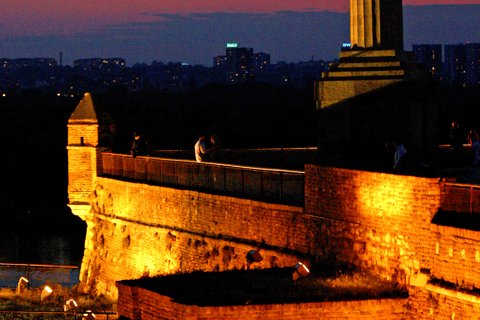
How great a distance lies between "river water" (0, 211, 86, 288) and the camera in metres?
29.4

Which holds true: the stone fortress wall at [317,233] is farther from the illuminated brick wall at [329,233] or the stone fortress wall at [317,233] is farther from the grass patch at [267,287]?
the grass patch at [267,287]

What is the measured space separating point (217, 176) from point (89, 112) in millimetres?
7955

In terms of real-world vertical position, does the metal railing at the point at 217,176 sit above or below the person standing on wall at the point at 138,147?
below

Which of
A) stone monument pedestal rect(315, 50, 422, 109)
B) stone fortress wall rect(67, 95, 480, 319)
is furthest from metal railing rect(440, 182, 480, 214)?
stone monument pedestal rect(315, 50, 422, 109)

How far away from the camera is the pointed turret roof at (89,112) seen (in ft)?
87.6

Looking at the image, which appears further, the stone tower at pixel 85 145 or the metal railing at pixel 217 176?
the stone tower at pixel 85 145

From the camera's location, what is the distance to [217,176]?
20.2m

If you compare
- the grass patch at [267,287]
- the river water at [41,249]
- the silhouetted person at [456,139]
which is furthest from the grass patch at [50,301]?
the silhouetted person at [456,139]

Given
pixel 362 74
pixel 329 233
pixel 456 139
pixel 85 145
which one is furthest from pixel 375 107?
pixel 85 145

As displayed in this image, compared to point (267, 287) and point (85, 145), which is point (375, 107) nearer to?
point (267, 287)

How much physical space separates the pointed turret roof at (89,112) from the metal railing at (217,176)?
45.9 inches

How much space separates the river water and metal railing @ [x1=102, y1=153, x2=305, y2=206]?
16.6 feet

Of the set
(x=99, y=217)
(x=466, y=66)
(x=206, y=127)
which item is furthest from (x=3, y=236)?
(x=466, y=66)

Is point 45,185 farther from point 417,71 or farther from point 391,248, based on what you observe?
point 391,248
